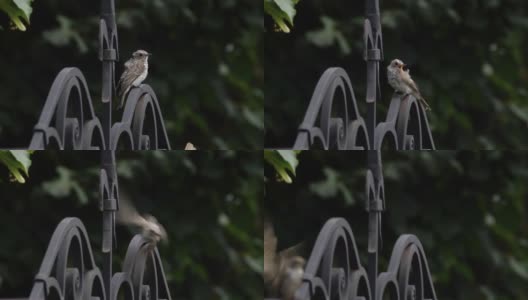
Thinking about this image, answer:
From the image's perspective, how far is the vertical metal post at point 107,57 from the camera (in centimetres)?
213

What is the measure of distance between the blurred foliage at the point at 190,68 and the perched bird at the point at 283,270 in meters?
1.36

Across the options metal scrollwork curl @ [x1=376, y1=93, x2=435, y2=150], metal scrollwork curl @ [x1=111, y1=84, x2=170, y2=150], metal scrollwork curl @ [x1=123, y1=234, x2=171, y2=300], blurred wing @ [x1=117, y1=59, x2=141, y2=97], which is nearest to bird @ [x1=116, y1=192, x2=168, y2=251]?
metal scrollwork curl @ [x1=123, y1=234, x2=171, y2=300]

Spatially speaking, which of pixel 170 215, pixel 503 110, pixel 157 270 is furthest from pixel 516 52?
pixel 157 270

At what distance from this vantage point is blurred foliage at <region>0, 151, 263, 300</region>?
340cm

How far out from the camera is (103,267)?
2.13 m

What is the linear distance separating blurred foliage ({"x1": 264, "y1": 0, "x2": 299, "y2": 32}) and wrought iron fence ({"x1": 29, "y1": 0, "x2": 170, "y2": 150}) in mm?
301

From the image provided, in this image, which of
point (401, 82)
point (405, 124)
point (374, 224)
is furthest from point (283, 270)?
point (401, 82)

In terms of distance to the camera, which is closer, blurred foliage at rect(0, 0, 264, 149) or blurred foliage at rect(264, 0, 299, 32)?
blurred foliage at rect(264, 0, 299, 32)

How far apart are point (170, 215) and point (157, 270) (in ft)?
3.33

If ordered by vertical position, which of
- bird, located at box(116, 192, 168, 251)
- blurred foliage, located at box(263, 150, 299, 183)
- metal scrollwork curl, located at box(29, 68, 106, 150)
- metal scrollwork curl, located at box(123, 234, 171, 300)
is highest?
metal scrollwork curl, located at box(29, 68, 106, 150)

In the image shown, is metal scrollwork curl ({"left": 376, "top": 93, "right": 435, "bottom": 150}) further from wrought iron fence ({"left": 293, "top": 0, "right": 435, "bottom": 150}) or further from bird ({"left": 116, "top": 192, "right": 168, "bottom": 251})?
bird ({"left": 116, "top": 192, "right": 168, "bottom": 251})

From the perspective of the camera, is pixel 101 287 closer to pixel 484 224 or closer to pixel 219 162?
pixel 219 162

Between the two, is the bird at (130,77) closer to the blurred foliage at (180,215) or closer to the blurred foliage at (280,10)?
the blurred foliage at (280,10)

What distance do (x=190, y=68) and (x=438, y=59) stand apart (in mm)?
1178
